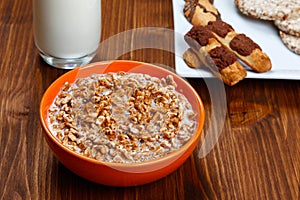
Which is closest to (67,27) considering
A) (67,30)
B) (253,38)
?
(67,30)

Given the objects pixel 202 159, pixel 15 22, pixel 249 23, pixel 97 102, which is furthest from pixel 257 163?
pixel 15 22

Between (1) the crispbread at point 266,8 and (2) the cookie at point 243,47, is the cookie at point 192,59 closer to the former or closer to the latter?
(2) the cookie at point 243,47

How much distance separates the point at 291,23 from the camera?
157 centimetres

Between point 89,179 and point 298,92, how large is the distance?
63 cm

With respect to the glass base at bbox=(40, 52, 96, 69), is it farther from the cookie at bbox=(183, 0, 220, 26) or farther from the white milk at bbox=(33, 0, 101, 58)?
the cookie at bbox=(183, 0, 220, 26)

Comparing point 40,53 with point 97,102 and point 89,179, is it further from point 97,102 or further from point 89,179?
point 89,179

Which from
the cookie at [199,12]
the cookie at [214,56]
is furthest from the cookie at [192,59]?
the cookie at [199,12]

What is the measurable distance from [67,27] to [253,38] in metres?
0.55

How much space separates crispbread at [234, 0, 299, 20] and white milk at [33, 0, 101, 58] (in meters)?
0.47

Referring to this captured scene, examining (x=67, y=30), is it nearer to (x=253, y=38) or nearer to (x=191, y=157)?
(x=191, y=157)

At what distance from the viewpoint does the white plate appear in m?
1.40

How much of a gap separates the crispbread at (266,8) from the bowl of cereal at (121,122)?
1.62 ft

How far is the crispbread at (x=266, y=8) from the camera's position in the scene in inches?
62.9

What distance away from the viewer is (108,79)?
48.1 inches
